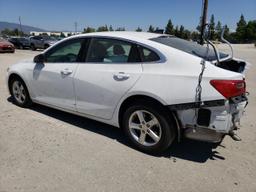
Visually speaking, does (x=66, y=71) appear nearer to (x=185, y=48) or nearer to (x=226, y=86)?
(x=185, y=48)

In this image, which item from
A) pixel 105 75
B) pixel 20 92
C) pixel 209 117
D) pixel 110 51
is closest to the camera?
pixel 209 117

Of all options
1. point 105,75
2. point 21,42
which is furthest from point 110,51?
point 21,42

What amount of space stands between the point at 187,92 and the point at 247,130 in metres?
2.07

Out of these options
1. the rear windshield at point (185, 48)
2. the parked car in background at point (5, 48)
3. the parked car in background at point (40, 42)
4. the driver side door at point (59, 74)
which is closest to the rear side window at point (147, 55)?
the rear windshield at point (185, 48)

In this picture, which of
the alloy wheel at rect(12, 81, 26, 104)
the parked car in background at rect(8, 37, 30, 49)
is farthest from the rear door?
the parked car in background at rect(8, 37, 30, 49)

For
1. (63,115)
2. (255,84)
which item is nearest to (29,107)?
(63,115)

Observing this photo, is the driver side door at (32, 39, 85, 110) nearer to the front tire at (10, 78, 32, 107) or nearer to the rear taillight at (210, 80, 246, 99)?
the front tire at (10, 78, 32, 107)

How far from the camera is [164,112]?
3.57 metres

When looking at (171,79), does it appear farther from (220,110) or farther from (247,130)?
(247,130)

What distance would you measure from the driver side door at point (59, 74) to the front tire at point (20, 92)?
43 centimetres

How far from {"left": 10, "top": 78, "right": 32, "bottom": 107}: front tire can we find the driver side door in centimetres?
43

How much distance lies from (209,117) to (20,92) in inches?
153

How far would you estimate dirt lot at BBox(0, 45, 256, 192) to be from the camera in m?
3.11

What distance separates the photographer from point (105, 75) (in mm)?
3980
